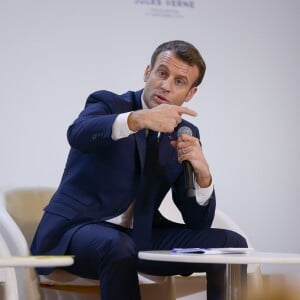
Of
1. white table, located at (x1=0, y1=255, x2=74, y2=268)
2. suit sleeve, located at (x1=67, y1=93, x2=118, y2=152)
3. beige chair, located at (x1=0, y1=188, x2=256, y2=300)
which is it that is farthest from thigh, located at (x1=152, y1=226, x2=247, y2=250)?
white table, located at (x1=0, y1=255, x2=74, y2=268)

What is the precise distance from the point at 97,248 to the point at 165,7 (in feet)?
7.02

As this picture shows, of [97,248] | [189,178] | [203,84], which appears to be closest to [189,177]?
[189,178]

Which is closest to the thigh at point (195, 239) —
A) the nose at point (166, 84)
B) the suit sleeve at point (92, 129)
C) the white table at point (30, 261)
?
the suit sleeve at point (92, 129)

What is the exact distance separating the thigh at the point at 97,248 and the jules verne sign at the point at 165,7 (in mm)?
1920

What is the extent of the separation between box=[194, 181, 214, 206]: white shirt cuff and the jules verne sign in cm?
172

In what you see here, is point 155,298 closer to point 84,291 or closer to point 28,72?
point 84,291

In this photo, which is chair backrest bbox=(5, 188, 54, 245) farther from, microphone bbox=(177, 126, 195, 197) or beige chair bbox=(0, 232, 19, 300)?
microphone bbox=(177, 126, 195, 197)

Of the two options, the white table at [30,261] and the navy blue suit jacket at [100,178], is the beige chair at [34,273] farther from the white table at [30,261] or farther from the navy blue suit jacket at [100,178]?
the white table at [30,261]

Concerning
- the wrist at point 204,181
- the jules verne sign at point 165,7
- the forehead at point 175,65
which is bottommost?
the wrist at point 204,181

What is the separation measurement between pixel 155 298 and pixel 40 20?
1.70m

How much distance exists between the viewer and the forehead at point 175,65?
7.36 feet

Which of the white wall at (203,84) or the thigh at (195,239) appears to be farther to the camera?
the white wall at (203,84)

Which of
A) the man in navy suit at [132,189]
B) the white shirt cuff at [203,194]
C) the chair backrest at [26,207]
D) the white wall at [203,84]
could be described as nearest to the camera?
the man in navy suit at [132,189]

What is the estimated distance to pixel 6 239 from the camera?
6.73 ft
